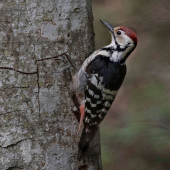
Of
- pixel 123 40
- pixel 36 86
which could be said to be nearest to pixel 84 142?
pixel 36 86

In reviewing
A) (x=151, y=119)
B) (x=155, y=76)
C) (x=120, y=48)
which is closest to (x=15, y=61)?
(x=120, y=48)

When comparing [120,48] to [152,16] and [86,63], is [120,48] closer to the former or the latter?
[86,63]

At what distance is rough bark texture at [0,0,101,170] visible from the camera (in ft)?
9.04

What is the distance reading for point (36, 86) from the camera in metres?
2.82

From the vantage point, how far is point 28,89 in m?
2.79

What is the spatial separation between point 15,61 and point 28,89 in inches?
7.6

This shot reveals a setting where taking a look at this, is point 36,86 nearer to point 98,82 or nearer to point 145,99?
point 98,82

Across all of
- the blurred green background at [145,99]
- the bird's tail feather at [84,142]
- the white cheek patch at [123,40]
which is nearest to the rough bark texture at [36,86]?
the bird's tail feather at [84,142]

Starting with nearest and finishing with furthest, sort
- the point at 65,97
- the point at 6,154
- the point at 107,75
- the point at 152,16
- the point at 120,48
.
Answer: the point at 6,154 < the point at 65,97 < the point at 107,75 < the point at 120,48 < the point at 152,16

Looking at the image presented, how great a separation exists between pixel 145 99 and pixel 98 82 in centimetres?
169

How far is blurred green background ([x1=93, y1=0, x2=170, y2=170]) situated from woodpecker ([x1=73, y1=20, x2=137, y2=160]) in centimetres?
72

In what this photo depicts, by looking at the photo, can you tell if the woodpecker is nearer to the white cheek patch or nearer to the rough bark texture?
the white cheek patch

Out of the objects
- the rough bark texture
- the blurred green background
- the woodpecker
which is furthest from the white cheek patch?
the blurred green background

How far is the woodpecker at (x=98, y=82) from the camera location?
3.05 meters
